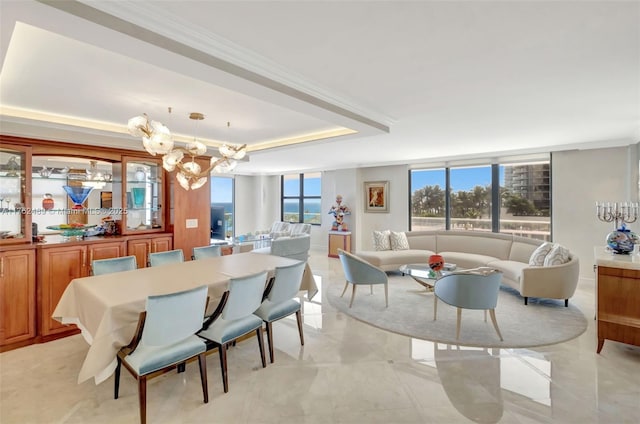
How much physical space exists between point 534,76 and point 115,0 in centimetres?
286

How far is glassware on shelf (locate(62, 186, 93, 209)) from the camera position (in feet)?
12.3

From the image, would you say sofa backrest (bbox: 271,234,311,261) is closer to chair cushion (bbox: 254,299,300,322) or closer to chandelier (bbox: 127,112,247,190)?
chandelier (bbox: 127,112,247,190)

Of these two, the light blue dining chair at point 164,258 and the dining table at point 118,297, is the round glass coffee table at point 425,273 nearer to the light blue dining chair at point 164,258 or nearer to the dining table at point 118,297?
the dining table at point 118,297

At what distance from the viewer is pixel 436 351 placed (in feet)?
9.90

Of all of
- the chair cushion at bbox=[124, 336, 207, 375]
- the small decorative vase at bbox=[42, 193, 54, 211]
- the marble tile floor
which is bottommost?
the marble tile floor

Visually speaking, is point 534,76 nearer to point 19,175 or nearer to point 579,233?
point 579,233

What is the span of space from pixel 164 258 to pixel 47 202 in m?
1.59

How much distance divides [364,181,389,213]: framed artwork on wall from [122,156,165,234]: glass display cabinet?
5.12m

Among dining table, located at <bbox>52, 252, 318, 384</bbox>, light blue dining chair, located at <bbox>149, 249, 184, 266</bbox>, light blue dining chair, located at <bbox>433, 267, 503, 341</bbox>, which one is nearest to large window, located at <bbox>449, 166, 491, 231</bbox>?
light blue dining chair, located at <bbox>433, 267, 503, 341</bbox>

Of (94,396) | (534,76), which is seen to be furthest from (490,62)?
(94,396)

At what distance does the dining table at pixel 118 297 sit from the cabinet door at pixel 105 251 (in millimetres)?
966

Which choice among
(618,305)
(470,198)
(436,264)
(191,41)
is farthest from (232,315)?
(470,198)

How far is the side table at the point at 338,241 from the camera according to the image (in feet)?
25.7

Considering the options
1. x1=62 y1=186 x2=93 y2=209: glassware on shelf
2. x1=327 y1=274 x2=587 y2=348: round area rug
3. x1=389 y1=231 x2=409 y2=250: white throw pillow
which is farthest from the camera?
x1=389 y1=231 x2=409 y2=250: white throw pillow
